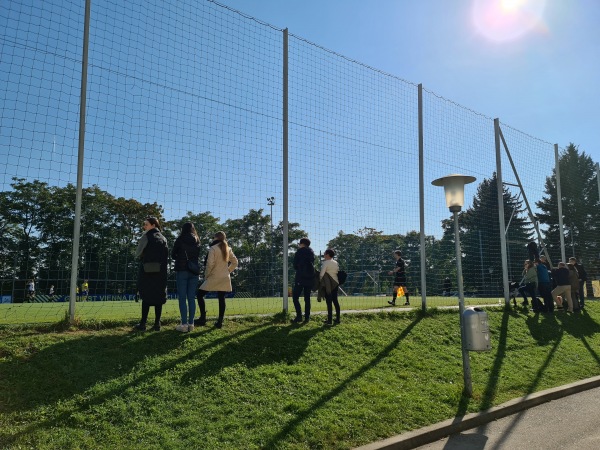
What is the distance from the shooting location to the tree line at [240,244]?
25.1 ft

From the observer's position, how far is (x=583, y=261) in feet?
62.0

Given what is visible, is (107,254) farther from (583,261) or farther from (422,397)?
(583,261)

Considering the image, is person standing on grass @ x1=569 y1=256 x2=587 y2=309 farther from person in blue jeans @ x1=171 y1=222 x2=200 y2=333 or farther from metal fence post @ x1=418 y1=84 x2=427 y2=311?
person in blue jeans @ x1=171 y1=222 x2=200 y2=333

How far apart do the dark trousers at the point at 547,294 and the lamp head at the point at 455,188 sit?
870cm

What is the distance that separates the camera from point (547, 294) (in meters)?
14.3

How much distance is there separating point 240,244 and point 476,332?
619cm

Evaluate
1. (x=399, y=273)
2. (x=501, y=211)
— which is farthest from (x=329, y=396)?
(x=501, y=211)

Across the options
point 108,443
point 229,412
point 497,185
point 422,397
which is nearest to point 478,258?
point 497,185

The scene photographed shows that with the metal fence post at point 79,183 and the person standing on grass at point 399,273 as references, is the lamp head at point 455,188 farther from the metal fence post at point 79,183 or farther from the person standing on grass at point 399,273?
the person standing on grass at point 399,273

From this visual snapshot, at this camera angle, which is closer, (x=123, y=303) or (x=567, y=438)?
(x=567, y=438)

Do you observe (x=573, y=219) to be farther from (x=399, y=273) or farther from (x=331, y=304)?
(x=331, y=304)

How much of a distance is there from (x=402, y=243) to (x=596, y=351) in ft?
16.5

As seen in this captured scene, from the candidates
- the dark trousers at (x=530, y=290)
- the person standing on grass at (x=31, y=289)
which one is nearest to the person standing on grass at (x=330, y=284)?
the person standing on grass at (x=31, y=289)

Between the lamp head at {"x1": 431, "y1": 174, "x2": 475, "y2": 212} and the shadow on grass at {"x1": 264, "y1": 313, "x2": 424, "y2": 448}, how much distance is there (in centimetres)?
265
